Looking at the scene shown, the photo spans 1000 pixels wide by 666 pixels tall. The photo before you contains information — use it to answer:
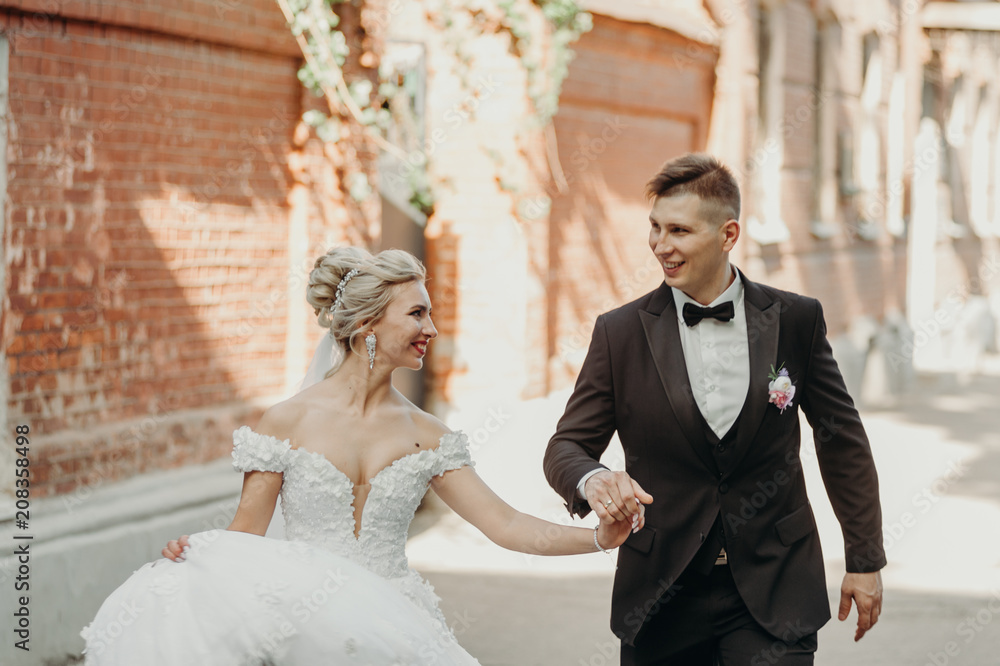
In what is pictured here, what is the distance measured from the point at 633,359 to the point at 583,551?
577 millimetres

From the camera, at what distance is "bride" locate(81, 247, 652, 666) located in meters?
2.91

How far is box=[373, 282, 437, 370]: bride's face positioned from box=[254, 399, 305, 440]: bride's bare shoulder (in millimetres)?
283

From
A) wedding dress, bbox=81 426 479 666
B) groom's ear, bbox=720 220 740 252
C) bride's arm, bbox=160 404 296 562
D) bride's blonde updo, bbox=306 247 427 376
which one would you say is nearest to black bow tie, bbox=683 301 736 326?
groom's ear, bbox=720 220 740 252

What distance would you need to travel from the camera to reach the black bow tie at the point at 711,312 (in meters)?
3.50

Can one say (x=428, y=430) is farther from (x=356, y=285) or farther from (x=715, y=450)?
(x=715, y=450)

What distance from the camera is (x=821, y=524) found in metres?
9.02

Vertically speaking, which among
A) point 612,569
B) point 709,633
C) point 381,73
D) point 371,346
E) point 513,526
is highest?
point 381,73

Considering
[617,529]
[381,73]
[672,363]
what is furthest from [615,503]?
[381,73]

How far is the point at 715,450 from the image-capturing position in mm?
3400

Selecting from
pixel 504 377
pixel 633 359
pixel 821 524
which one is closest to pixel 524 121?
pixel 504 377

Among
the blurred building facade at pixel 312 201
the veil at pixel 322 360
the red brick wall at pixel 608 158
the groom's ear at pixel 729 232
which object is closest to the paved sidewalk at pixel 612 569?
the blurred building facade at pixel 312 201

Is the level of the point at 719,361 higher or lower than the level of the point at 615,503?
higher

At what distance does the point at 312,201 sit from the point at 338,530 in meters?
4.09

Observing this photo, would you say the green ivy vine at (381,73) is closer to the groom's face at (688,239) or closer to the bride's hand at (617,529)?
the groom's face at (688,239)
